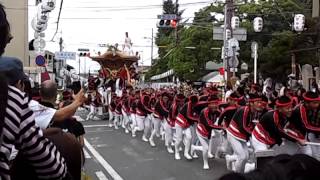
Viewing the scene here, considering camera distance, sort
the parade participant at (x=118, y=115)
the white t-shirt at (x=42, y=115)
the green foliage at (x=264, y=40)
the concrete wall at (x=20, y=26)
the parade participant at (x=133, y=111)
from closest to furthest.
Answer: the white t-shirt at (x=42, y=115) < the parade participant at (x=133, y=111) < the parade participant at (x=118, y=115) < the green foliage at (x=264, y=40) < the concrete wall at (x=20, y=26)

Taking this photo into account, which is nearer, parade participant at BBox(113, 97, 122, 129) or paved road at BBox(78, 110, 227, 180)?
paved road at BBox(78, 110, 227, 180)

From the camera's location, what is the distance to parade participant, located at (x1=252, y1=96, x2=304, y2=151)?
947cm

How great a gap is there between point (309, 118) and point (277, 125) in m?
0.54

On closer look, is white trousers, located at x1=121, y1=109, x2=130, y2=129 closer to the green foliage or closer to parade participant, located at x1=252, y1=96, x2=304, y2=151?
the green foliage

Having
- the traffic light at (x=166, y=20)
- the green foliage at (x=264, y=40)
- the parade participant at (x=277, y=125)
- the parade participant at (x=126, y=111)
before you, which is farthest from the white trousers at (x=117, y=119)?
the parade participant at (x=277, y=125)

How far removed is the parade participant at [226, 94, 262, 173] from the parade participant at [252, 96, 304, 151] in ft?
3.17

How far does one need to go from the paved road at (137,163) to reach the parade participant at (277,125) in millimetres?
1189

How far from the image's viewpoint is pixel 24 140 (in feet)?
7.75

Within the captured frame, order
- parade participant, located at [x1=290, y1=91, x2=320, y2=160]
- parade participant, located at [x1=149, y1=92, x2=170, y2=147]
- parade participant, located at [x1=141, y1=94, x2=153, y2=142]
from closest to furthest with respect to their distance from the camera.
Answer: parade participant, located at [x1=290, y1=91, x2=320, y2=160] → parade participant, located at [x1=149, y1=92, x2=170, y2=147] → parade participant, located at [x1=141, y1=94, x2=153, y2=142]

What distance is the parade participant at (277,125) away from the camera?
947 cm

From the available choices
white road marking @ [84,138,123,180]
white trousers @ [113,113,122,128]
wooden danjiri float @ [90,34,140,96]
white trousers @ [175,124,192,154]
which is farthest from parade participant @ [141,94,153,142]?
wooden danjiri float @ [90,34,140,96]

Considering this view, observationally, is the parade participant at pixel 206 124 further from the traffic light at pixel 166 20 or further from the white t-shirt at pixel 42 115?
the traffic light at pixel 166 20

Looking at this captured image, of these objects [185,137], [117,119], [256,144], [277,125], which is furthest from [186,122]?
[117,119]

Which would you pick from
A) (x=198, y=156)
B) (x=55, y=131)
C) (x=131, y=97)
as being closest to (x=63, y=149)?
(x=55, y=131)
